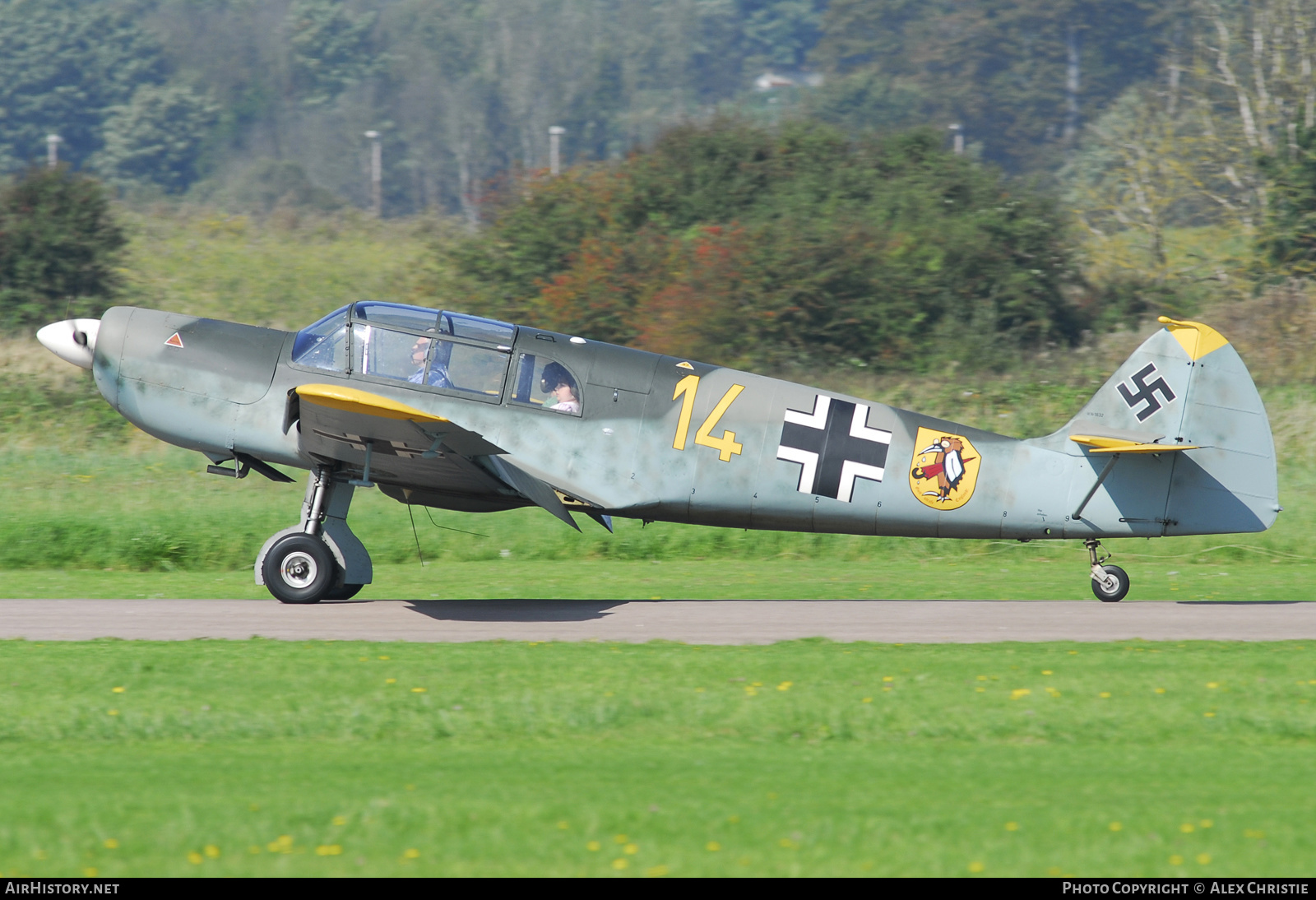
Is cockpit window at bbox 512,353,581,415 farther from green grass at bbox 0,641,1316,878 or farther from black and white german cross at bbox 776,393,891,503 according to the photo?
green grass at bbox 0,641,1316,878

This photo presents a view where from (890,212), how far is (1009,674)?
23.2 meters

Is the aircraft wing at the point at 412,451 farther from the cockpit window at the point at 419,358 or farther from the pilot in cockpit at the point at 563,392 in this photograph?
the pilot in cockpit at the point at 563,392

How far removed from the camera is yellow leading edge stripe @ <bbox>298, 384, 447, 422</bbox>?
33.4 feet

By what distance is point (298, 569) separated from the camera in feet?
39.6

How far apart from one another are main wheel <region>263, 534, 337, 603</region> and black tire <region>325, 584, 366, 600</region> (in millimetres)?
284

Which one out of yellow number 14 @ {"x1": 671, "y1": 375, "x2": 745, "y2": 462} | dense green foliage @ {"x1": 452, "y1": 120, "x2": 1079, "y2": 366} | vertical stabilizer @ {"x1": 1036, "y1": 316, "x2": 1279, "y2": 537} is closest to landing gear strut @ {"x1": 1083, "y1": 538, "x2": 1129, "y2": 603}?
vertical stabilizer @ {"x1": 1036, "y1": 316, "x2": 1279, "y2": 537}

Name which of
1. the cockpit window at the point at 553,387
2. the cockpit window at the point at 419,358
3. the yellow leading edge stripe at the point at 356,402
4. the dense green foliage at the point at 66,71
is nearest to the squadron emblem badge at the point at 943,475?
the cockpit window at the point at 553,387

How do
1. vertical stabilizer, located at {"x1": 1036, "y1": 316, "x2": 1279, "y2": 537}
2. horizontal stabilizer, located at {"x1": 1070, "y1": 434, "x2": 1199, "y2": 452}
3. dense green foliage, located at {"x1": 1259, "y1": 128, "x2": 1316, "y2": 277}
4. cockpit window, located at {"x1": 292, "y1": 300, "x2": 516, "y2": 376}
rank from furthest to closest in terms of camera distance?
1. dense green foliage, located at {"x1": 1259, "y1": 128, "x2": 1316, "y2": 277}
2. cockpit window, located at {"x1": 292, "y1": 300, "x2": 516, "y2": 376}
3. vertical stabilizer, located at {"x1": 1036, "y1": 316, "x2": 1279, "y2": 537}
4. horizontal stabilizer, located at {"x1": 1070, "y1": 434, "x2": 1199, "y2": 452}

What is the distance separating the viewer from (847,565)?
56.4 feet

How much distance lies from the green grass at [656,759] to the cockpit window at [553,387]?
2533 mm

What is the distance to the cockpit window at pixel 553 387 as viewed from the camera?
1206cm

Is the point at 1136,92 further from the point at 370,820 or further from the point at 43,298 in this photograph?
the point at 370,820

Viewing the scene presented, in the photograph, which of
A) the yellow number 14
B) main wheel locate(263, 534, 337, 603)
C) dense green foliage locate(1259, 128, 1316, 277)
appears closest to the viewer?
main wheel locate(263, 534, 337, 603)

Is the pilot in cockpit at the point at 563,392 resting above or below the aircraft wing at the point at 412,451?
above
